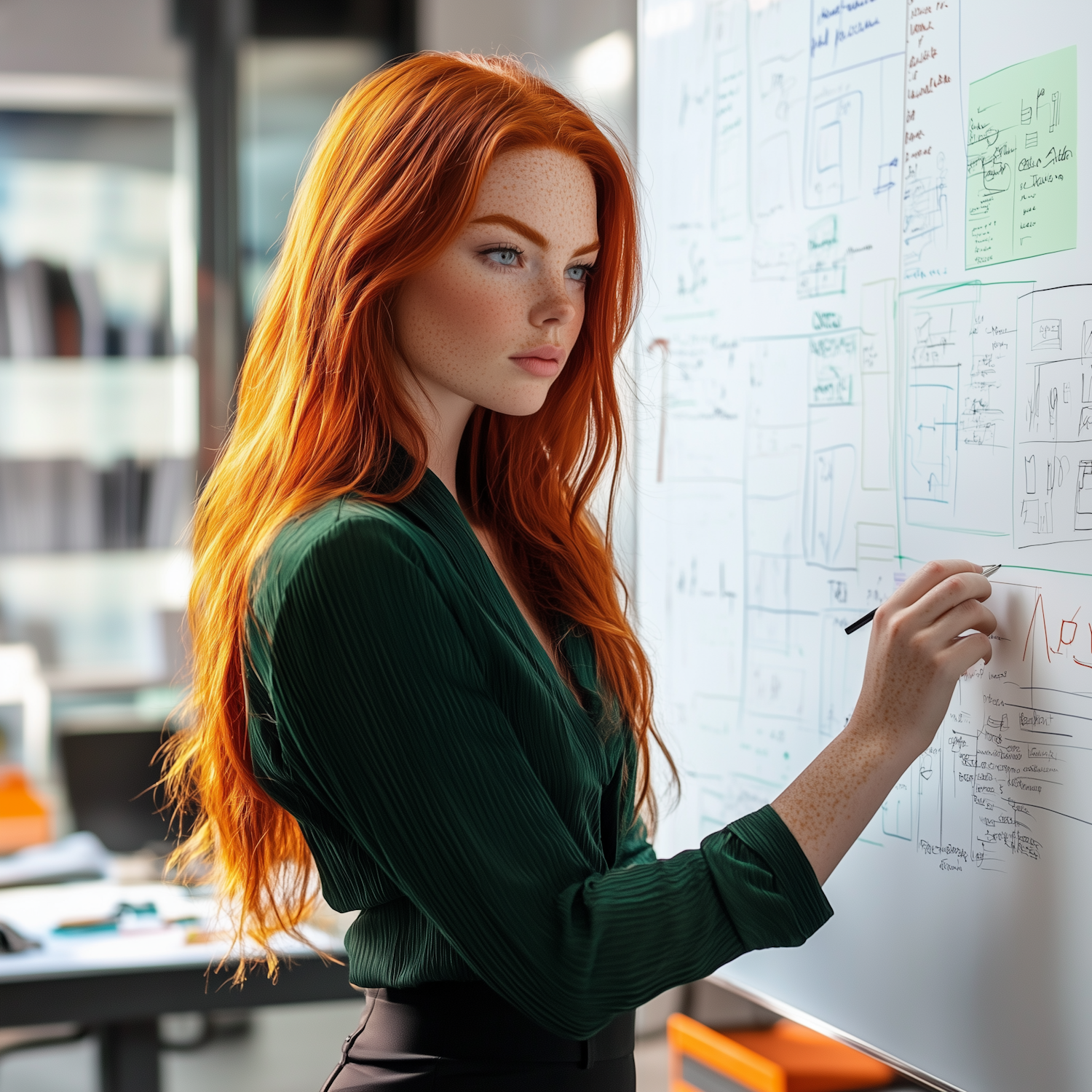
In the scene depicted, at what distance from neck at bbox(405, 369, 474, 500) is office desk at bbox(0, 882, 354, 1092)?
791 mm

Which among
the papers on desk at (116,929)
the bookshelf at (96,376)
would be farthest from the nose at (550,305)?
the bookshelf at (96,376)

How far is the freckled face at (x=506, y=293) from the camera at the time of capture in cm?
94

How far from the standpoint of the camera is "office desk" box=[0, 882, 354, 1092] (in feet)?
5.23

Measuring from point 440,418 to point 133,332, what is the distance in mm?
1999

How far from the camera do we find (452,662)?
0.84 meters

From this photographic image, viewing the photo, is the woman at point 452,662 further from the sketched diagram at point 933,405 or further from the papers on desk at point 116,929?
the papers on desk at point 116,929

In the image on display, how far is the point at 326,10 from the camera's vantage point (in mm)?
2738

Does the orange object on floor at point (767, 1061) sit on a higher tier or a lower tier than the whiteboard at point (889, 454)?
lower

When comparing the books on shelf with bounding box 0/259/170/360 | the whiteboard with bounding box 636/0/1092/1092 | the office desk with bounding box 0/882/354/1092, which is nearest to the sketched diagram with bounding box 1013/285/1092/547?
the whiteboard with bounding box 636/0/1092/1092

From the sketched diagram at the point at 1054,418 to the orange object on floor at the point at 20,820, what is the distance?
2.22 m

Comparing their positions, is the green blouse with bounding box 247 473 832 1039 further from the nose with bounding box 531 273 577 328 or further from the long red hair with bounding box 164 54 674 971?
the nose with bounding box 531 273 577 328

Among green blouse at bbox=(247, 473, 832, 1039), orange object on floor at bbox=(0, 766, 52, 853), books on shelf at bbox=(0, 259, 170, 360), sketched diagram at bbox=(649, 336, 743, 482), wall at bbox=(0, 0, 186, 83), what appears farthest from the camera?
books on shelf at bbox=(0, 259, 170, 360)

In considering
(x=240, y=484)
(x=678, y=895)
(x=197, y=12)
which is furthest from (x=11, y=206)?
(x=678, y=895)

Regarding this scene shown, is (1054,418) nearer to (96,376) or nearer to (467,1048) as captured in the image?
(467,1048)
